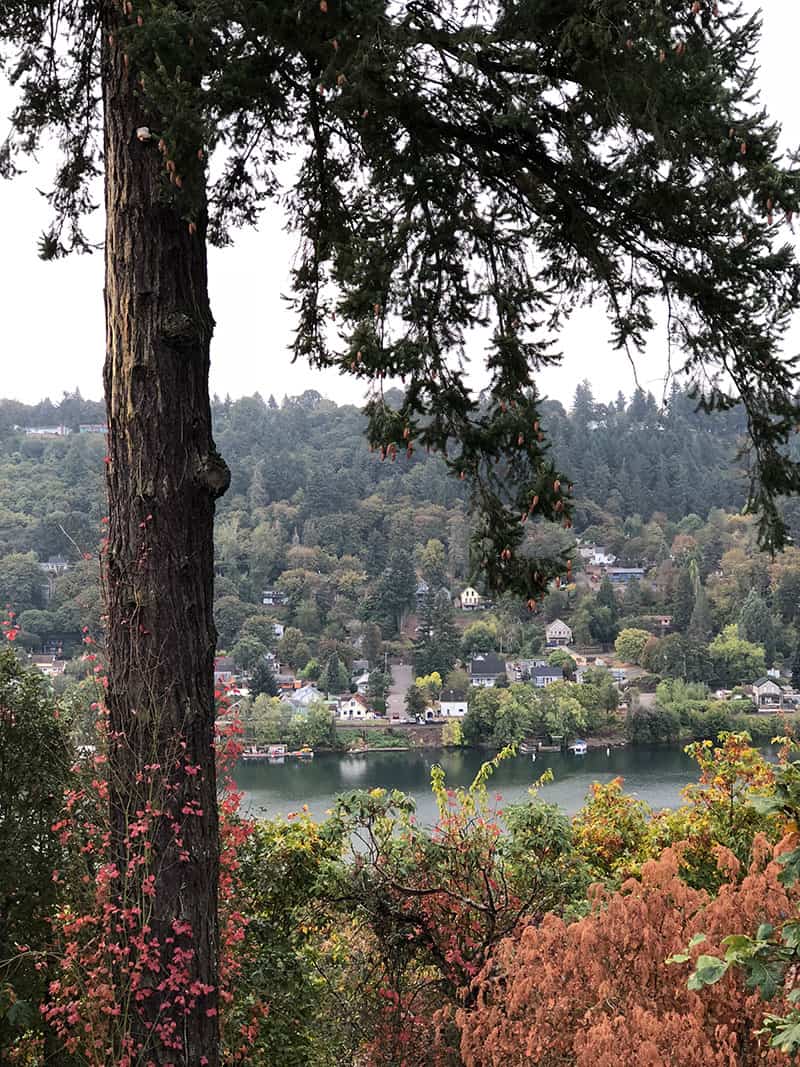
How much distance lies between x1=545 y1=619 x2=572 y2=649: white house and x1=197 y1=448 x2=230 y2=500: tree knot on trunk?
30852mm

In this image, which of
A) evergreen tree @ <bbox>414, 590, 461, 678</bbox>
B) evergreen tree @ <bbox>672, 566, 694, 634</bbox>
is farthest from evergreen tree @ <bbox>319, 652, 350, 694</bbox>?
evergreen tree @ <bbox>672, 566, 694, 634</bbox>

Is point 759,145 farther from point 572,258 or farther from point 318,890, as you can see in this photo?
point 318,890

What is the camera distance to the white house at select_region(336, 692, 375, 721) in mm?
25117

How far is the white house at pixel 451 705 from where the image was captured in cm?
2469

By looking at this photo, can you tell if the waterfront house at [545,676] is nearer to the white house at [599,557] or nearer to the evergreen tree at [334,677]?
the evergreen tree at [334,677]

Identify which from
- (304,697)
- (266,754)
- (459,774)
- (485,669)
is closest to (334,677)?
(304,697)

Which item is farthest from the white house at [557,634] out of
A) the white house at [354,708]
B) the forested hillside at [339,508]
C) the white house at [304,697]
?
the white house at [304,697]

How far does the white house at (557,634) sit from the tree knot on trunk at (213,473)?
101 ft

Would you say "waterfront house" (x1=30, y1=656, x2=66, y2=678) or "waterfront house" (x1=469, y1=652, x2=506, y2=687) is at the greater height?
"waterfront house" (x1=30, y1=656, x2=66, y2=678)

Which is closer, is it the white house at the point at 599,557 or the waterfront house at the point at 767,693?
the waterfront house at the point at 767,693

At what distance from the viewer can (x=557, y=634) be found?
111 ft

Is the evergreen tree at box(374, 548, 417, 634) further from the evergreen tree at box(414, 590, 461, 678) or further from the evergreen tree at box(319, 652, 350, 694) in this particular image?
the evergreen tree at box(319, 652, 350, 694)

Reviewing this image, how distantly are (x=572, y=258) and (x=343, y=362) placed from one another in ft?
3.65

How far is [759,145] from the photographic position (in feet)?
7.88
